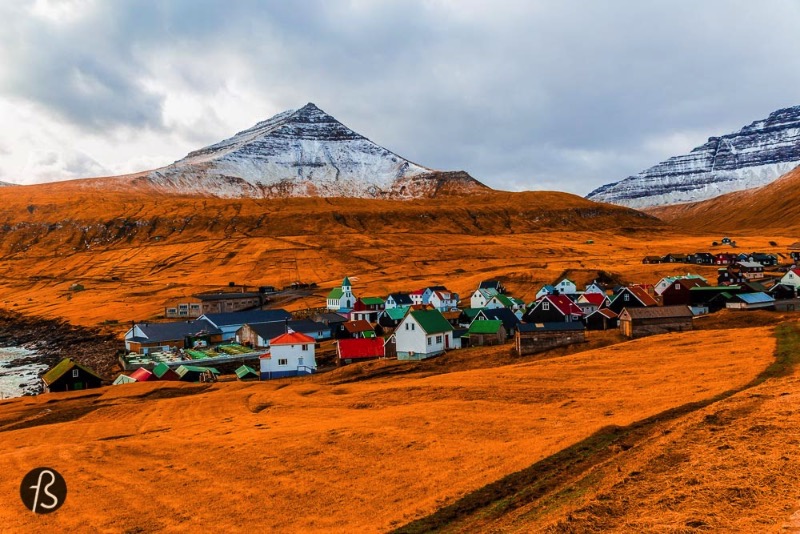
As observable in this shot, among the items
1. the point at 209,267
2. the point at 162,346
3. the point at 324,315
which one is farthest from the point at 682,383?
the point at 209,267

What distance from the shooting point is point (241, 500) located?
19203 millimetres

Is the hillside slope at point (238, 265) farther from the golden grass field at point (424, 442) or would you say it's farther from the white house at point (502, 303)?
the golden grass field at point (424, 442)

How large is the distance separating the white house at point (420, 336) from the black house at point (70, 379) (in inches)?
1250

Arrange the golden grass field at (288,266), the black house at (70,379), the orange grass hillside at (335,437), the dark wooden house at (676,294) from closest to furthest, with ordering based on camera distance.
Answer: the orange grass hillside at (335,437), the black house at (70,379), the dark wooden house at (676,294), the golden grass field at (288,266)

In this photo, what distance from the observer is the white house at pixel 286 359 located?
56875mm

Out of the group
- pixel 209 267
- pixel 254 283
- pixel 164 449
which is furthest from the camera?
pixel 209 267

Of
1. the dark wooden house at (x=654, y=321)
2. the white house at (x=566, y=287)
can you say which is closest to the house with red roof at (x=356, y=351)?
the dark wooden house at (x=654, y=321)

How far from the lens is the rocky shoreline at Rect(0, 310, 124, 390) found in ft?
235

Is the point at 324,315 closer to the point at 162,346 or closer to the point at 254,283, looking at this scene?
the point at 162,346

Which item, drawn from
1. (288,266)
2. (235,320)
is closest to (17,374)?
(235,320)

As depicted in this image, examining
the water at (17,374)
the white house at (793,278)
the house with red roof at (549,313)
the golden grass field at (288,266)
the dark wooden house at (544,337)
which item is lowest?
the water at (17,374)

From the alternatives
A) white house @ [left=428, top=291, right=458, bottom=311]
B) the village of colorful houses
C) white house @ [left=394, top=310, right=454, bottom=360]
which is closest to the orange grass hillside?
the village of colorful houses

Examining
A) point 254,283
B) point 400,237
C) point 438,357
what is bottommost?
point 438,357

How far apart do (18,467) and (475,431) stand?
69.6ft
